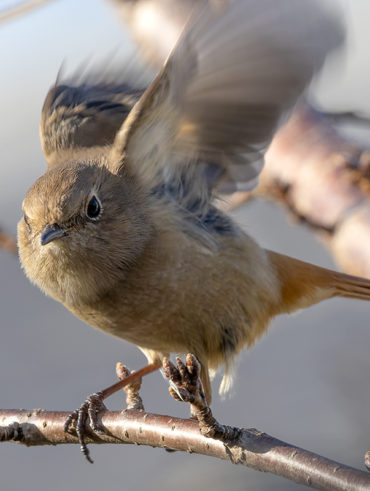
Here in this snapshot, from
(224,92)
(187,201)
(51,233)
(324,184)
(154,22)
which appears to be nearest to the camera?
(51,233)

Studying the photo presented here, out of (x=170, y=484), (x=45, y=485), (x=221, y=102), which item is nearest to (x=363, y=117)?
(x=221, y=102)

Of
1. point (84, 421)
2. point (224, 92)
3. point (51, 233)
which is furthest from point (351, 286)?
point (51, 233)

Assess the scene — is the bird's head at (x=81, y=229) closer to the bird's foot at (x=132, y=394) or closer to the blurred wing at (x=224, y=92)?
the blurred wing at (x=224, y=92)

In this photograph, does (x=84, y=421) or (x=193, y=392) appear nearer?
(x=193, y=392)

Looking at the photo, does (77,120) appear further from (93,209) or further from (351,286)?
(351,286)

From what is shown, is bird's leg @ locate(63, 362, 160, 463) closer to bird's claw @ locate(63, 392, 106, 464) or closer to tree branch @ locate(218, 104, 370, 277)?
bird's claw @ locate(63, 392, 106, 464)

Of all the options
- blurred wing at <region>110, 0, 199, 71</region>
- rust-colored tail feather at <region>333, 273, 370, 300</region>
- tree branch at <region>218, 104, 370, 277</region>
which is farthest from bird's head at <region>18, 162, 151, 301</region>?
blurred wing at <region>110, 0, 199, 71</region>

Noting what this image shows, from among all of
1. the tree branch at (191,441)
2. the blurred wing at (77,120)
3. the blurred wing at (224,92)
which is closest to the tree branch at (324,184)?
the blurred wing at (224,92)

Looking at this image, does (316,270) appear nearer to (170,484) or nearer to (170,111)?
(170,111)

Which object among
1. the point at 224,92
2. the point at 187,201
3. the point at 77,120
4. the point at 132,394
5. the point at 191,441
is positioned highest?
the point at 224,92
